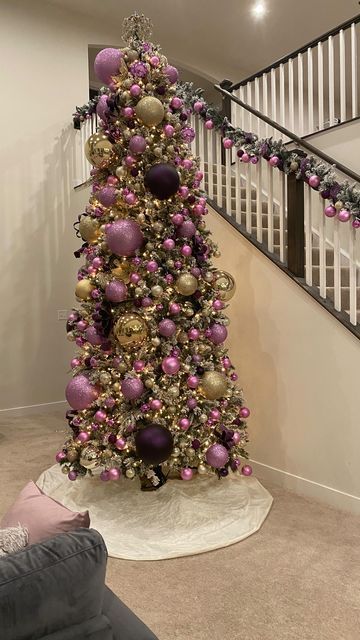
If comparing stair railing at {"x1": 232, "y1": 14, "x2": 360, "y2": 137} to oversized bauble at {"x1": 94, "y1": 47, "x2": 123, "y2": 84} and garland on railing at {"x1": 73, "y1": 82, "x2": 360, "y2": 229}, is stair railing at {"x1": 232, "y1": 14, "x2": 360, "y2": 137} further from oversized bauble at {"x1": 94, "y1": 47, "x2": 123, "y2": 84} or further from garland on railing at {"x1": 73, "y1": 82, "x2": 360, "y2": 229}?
oversized bauble at {"x1": 94, "y1": 47, "x2": 123, "y2": 84}

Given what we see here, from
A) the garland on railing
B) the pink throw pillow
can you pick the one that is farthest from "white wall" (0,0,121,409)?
the pink throw pillow

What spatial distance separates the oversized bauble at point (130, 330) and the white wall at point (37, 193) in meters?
Answer: 2.79

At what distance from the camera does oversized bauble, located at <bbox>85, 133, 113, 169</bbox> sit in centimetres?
287

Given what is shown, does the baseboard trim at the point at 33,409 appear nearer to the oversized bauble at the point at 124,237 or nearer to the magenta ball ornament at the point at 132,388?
the magenta ball ornament at the point at 132,388

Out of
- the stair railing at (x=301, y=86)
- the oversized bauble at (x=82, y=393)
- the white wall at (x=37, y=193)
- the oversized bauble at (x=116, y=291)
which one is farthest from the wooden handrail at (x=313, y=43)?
the oversized bauble at (x=82, y=393)

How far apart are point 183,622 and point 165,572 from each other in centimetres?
35

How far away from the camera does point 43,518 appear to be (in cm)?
124

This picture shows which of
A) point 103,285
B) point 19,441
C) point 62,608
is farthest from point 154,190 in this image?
point 19,441

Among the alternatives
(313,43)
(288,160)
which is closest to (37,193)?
(313,43)

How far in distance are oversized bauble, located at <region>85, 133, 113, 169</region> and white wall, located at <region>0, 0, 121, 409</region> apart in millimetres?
2483

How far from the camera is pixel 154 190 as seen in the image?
8.87 ft

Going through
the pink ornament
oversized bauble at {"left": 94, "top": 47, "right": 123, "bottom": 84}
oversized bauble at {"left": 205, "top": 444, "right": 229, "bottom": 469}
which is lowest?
the pink ornament

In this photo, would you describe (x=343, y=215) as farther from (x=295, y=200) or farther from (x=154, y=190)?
(x=154, y=190)

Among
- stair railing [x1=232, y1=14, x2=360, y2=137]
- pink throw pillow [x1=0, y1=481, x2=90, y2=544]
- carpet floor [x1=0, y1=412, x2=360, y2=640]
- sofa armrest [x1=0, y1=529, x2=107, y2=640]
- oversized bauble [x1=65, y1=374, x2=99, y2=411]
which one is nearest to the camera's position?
sofa armrest [x1=0, y1=529, x2=107, y2=640]
